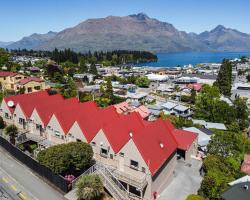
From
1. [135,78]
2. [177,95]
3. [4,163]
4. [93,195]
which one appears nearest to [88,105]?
[4,163]

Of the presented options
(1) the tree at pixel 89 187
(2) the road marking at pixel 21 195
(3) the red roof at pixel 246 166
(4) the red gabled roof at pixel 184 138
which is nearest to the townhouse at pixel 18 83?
(2) the road marking at pixel 21 195

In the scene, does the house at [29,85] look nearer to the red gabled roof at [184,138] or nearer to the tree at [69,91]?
the tree at [69,91]

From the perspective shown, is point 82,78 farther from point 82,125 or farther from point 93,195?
point 93,195

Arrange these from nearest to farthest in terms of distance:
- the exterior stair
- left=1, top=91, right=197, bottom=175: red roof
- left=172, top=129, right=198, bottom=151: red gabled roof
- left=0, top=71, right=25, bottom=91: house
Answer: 1. the exterior stair
2. left=1, top=91, right=197, bottom=175: red roof
3. left=172, top=129, right=198, bottom=151: red gabled roof
4. left=0, top=71, right=25, bottom=91: house

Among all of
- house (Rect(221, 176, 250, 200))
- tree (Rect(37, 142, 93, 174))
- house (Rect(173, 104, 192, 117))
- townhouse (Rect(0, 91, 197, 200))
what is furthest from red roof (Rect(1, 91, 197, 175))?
house (Rect(173, 104, 192, 117))

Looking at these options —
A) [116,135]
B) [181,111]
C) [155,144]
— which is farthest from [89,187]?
[181,111]

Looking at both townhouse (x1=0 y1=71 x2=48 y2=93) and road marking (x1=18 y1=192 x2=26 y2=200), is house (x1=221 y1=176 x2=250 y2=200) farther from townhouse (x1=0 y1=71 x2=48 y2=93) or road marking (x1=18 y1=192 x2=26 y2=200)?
townhouse (x1=0 y1=71 x2=48 y2=93)

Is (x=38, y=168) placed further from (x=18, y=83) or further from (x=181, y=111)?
(x=18, y=83)
